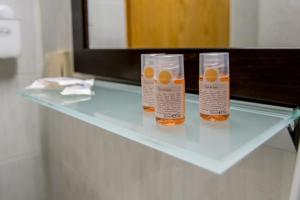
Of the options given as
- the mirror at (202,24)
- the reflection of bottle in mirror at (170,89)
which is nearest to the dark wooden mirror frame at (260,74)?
the mirror at (202,24)

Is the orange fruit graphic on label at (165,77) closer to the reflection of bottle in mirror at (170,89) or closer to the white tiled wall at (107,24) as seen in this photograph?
the reflection of bottle in mirror at (170,89)

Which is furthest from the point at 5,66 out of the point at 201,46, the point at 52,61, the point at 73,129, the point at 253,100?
the point at 253,100

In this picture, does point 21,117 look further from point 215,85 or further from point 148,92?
point 215,85

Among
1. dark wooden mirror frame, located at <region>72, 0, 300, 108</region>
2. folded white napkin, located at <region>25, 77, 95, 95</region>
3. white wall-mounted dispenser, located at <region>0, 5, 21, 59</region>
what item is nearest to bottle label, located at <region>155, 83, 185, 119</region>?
dark wooden mirror frame, located at <region>72, 0, 300, 108</region>

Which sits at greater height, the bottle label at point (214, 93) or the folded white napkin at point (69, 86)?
the bottle label at point (214, 93)

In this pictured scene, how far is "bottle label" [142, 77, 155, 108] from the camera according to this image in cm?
52

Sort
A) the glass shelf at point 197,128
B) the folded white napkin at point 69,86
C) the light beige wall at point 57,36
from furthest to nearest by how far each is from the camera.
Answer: the light beige wall at point 57,36 → the folded white napkin at point 69,86 → the glass shelf at point 197,128

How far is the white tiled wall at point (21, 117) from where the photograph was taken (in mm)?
988

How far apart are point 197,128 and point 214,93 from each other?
5 cm

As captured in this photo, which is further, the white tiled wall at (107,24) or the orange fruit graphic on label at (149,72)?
the white tiled wall at (107,24)

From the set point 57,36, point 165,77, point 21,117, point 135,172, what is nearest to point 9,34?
point 57,36

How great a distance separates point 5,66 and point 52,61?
0.14 m

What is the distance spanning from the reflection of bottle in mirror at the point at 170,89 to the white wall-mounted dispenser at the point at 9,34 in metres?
0.63

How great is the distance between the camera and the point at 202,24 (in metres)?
0.57
